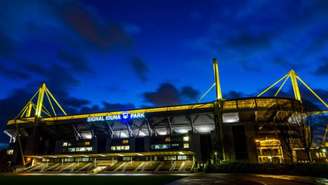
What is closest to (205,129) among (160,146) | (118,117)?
(160,146)

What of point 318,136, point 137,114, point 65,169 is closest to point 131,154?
point 137,114

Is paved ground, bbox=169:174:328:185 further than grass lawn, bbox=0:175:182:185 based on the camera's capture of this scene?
No

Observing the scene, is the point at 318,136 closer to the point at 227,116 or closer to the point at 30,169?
the point at 227,116

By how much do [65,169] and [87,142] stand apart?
12382 mm

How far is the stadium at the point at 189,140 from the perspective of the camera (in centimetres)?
6900

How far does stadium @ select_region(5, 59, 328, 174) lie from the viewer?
226ft

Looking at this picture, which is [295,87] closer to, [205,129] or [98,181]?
[205,129]

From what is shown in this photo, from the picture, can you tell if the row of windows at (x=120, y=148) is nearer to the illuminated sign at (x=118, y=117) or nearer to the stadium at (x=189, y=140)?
the stadium at (x=189, y=140)

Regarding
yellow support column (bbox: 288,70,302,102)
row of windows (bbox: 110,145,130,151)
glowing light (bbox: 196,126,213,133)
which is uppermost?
yellow support column (bbox: 288,70,302,102)

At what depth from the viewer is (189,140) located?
73.8 metres

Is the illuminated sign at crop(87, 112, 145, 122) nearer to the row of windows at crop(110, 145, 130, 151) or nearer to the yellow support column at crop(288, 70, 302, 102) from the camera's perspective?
the row of windows at crop(110, 145, 130, 151)

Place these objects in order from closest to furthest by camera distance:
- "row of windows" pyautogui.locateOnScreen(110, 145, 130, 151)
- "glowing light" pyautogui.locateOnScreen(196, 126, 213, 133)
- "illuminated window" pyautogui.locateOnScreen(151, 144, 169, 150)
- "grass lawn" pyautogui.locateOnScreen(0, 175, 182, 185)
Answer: "grass lawn" pyautogui.locateOnScreen(0, 175, 182, 185), "illuminated window" pyautogui.locateOnScreen(151, 144, 169, 150), "row of windows" pyautogui.locateOnScreen(110, 145, 130, 151), "glowing light" pyautogui.locateOnScreen(196, 126, 213, 133)

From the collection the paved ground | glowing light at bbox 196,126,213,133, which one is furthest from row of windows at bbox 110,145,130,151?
the paved ground

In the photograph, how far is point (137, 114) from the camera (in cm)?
8406
